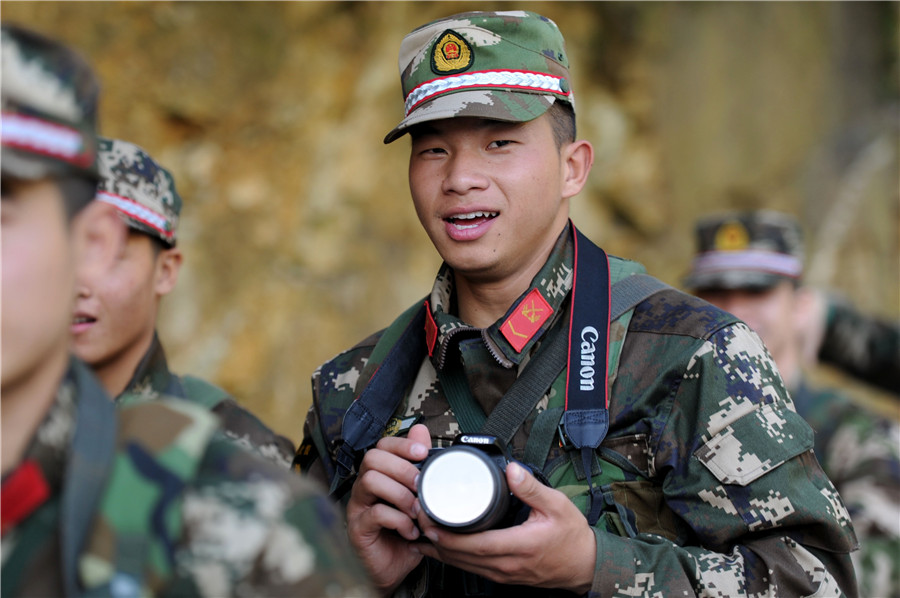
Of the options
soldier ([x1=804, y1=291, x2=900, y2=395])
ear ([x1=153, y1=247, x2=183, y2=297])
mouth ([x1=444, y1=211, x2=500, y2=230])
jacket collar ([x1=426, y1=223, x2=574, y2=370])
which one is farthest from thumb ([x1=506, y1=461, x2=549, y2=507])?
soldier ([x1=804, y1=291, x2=900, y2=395])

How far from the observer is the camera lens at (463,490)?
1.82m

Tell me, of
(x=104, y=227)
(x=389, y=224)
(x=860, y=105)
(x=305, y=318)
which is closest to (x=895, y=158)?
(x=860, y=105)

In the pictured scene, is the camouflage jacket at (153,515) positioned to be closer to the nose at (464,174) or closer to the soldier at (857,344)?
the nose at (464,174)

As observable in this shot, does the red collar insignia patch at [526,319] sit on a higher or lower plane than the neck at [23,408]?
higher

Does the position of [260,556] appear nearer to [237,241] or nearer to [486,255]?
[486,255]

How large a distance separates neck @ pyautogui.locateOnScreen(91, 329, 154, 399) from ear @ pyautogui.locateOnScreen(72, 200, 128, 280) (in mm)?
1385

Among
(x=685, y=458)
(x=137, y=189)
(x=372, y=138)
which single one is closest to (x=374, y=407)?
(x=685, y=458)

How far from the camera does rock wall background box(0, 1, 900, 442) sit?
18.9 feet

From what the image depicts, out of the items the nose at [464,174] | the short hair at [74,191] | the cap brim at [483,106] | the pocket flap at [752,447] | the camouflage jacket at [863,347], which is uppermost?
the cap brim at [483,106]

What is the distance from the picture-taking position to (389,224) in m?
6.55

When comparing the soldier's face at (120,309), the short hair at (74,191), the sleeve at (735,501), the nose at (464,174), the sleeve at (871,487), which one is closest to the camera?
the short hair at (74,191)

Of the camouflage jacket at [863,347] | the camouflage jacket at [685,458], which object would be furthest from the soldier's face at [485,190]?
the camouflage jacket at [863,347]

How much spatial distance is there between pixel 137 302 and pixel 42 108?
156cm

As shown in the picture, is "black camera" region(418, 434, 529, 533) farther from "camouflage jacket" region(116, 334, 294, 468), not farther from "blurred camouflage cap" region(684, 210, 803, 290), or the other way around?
"blurred camouflage cap" region(684, 210, 803, 290)
